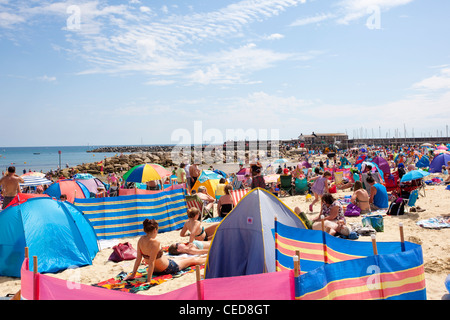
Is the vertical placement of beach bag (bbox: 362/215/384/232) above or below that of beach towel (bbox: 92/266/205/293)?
above

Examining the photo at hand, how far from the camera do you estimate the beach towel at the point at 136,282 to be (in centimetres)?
474

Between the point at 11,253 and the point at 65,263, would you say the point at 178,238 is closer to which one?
the point at 65,263

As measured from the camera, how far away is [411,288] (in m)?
2.88

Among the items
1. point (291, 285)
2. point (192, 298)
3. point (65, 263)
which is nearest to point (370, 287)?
point (291, 285)

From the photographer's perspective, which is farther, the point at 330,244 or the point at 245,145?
the point at 245,145

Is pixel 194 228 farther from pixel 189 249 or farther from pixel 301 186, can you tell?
pixel 301 186

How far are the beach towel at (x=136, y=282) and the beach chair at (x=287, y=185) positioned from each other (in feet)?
25.2

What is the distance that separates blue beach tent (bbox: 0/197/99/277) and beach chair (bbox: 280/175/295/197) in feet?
26.4

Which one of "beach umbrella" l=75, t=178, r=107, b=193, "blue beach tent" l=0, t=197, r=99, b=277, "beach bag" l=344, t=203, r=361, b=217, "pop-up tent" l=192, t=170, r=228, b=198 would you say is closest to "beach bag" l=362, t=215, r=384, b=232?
"beach bag" l=344, t=203, r=361, b=217

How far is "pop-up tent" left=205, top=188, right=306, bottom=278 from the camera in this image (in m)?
4.32

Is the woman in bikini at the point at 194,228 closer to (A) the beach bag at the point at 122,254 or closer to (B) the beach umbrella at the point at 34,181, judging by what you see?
(A) the beach bag at the point at 122,254

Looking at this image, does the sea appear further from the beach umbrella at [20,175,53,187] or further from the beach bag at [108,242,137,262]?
the beach bag at [108,242,137,262]

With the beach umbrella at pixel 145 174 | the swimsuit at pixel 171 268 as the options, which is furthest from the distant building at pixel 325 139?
the swimsuit at pixel 171 268
